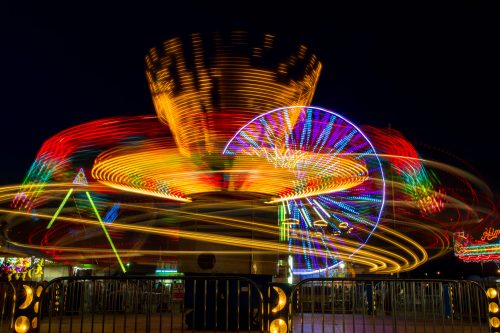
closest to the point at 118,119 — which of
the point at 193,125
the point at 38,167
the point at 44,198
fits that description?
the point at 193,125

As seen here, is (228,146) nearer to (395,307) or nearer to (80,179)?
(395,307)

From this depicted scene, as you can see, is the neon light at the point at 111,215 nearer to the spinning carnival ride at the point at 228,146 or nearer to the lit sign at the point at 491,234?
the spinning carnival ride at the point at 228,146

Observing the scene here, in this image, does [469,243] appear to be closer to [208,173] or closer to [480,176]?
[480,176]

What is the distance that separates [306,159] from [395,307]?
355 cm

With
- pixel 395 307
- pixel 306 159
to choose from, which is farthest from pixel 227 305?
pixel 306 159

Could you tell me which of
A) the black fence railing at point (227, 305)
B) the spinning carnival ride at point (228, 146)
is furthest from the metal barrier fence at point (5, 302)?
the spinning carnival ride at point (228, 146)

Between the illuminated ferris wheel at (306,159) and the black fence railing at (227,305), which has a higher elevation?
the illuminated ferris wheel at (306,159)

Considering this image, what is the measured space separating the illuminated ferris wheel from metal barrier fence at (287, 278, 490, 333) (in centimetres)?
164

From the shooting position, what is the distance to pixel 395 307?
33.3 ft

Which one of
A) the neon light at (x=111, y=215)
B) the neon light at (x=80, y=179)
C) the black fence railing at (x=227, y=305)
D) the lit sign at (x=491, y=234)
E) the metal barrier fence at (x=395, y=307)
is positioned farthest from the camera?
the lit sign at (x=491, y=234)

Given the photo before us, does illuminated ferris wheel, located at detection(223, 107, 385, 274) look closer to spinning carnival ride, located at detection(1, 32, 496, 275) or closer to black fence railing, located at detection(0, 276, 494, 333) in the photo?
spinning carnival ride, located at detection(1, 32, 496, 275)

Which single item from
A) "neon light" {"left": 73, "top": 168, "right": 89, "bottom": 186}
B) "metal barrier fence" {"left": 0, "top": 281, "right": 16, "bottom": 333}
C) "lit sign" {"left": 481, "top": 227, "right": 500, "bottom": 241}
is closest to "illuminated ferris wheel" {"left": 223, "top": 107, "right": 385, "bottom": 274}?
"metal barrier fence" {"left": 0, "top": 281, "right": 16, "bottom": 333}

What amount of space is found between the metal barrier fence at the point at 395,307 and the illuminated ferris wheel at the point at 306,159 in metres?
1.64

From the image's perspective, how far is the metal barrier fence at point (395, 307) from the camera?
27.9 feet
